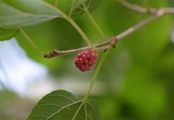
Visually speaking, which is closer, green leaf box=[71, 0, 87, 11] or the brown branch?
green leaf box=[71, 0, 87, 11]

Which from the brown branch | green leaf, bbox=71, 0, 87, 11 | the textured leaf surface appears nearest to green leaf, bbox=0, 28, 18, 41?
the textured leaf surface

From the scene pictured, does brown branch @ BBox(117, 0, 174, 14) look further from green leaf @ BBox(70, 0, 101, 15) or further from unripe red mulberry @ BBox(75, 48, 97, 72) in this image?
unripe red mulberry @ BBox(75, 48, 97, 72)

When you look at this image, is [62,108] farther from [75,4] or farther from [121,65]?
[121,65]

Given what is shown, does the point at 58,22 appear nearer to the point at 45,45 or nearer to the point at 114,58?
the point at 45,45

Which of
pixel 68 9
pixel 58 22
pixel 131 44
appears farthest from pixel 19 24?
pixel 131 44

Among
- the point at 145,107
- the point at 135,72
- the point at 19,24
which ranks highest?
the point at 135,72

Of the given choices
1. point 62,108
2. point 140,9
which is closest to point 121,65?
point 140,9
